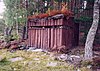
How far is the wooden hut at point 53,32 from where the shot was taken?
8086 millimetres

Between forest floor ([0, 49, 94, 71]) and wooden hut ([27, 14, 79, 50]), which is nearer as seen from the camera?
forest floor ([0, 49, 94, 71])

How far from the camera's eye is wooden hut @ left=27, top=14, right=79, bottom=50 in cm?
809

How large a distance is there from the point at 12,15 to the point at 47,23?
3240 mm

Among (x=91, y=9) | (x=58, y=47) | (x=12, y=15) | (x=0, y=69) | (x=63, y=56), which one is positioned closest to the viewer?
(x=0, y=69)

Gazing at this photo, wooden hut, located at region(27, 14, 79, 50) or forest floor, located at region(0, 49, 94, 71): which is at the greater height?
wooden hut, located at region(27, 14, 79, 50)

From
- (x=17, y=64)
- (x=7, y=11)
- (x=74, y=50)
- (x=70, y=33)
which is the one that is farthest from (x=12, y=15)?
(x=17, y=64)

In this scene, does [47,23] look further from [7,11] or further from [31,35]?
[7,11]

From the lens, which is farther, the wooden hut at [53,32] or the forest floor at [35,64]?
the wooden hut at [53,32]

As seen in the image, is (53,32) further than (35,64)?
Yes

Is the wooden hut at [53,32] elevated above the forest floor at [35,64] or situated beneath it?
elevated above

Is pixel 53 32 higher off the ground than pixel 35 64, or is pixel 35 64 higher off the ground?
pixel 53 32

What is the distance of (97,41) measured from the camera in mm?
8773

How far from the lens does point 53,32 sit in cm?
838

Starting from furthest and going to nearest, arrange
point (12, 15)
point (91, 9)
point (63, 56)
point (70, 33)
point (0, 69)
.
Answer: point (12, 15)
point (91, 9)
point (70, 33)
point (63, 56)
point (0, 69)
